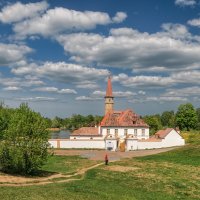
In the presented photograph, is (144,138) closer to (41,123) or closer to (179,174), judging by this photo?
(179,174)

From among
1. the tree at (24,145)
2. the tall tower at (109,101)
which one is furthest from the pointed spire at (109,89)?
the tree at (24,145)

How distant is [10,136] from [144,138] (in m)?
45.2

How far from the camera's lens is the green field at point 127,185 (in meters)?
24.6

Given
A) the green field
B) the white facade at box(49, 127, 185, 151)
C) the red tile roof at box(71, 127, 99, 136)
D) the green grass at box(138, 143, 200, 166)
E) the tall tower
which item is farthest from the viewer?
the tall tower

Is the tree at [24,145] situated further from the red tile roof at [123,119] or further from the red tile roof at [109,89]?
the red tile roof at [109,89]

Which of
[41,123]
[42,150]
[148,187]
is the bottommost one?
[148,187]

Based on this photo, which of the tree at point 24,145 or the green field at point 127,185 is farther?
the tree at point 24,145

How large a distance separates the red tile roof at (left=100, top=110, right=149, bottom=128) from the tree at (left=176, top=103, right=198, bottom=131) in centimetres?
3111

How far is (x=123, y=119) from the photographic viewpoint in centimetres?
7519

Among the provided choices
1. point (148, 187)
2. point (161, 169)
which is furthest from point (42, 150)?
point (161, 169)

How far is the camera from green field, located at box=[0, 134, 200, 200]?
24.6m

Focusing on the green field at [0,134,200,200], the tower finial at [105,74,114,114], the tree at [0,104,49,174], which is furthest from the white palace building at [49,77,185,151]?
the tree at [0,104,49,174]

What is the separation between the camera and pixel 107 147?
6919cm

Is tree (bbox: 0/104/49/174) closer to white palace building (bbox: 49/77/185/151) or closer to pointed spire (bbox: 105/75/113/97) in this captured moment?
white palace building (bbox: 49/77/185/151)
